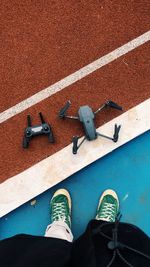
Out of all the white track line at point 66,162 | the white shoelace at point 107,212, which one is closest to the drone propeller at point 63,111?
the white track line at point 66,162

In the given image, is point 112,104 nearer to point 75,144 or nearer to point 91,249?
point 75,144

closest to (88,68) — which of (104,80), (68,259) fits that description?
(104,80)

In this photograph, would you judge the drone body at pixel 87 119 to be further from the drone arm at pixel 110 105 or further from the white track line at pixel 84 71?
the white track line at pixel 84 71

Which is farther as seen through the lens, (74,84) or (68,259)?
(74,84)

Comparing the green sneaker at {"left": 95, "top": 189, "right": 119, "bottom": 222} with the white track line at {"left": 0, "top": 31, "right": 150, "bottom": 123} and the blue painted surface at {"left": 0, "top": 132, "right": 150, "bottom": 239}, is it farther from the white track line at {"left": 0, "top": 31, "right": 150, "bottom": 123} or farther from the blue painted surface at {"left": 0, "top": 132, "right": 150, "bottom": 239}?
the white track line at {"left": 0, "top": 31, "right": 150, "bottom": 123}

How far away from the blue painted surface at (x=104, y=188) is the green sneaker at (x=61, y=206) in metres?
0.05

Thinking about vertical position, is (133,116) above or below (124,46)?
below

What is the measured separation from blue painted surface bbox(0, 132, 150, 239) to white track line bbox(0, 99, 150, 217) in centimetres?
5

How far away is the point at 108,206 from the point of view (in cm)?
281

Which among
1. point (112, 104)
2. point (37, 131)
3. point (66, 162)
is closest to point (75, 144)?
point (66, 162)

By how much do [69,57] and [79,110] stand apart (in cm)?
40

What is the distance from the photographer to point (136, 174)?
286cm

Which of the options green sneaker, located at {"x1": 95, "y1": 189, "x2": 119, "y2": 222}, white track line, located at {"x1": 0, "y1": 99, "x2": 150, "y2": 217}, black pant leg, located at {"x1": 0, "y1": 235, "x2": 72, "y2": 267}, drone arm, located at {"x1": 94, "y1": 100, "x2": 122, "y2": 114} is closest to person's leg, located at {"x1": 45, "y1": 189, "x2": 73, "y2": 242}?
white track line, located at {"x1": 0, "y1": 99, "x2": 150, "y2": 217}

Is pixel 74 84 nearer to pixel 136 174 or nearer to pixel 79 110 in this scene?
pixel 79 110
